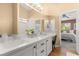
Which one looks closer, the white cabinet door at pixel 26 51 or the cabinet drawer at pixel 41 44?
the white cabinet door at pixel 26 51

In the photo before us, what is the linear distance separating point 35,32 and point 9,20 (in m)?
0.33

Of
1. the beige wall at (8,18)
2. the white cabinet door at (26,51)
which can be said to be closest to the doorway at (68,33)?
the white cabinet door at (26,51)

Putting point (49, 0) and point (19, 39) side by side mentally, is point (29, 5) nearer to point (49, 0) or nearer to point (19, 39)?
point (49, 0)

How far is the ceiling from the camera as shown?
1.23m

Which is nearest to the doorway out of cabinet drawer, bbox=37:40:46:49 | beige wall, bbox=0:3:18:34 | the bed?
the bed

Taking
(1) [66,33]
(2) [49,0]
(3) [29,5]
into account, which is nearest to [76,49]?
(1) [66,33]

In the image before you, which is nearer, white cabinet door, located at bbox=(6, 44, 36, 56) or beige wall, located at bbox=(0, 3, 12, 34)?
white cabinet door, located at bbox=(6, 44, 36, 56)

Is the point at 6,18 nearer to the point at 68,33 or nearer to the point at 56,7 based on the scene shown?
the point at 56,7

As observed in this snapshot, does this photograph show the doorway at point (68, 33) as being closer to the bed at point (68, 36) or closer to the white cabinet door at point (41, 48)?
the bed at point (68, 36)

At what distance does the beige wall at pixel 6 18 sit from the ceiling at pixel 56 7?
14.9 inches

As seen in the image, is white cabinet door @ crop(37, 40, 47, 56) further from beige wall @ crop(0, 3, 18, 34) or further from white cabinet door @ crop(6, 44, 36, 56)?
beige wall @ crop(0, 3, 18, 34)

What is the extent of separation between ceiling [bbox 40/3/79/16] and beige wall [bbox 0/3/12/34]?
0.38 metres

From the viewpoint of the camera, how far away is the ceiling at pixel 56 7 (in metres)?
1.23

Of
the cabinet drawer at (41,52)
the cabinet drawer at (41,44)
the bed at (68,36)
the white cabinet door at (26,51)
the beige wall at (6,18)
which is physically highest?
the beige wall at (6,18)
